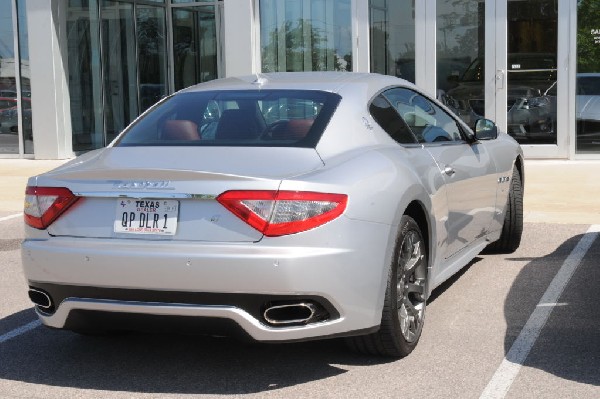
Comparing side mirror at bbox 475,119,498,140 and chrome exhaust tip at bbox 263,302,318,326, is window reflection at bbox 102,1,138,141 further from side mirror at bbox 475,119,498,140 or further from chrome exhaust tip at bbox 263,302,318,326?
chrome exhaust tip at bbox 263,302,318,326

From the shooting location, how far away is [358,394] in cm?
454

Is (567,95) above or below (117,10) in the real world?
below

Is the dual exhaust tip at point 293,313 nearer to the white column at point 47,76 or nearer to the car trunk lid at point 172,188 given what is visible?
the car trunk lid at point 172,188

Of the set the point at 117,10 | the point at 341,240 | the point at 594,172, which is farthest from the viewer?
the point at 117,10

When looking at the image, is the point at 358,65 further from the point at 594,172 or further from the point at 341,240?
the point at 341,240

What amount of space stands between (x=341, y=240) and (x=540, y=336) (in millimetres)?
1623

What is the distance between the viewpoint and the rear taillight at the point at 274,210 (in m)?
4.36

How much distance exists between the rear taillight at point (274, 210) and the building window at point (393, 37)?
39.2ft

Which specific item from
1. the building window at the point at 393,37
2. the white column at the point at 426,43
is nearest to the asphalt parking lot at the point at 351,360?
the white column at the point at 426,43

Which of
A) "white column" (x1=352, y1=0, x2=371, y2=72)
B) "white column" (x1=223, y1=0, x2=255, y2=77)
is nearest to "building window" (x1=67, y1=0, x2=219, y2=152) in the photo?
"white column" (x1=223, y1=0, x2=255, y2=77)

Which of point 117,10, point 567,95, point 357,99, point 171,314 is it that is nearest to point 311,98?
point 357,99

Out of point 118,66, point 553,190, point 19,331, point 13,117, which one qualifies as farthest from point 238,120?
point 118,66

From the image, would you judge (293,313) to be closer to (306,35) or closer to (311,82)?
(311,82)

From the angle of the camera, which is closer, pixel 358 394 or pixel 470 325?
pixel 358 394
